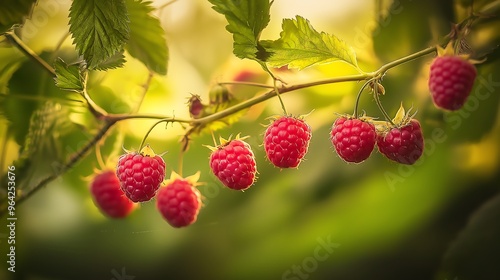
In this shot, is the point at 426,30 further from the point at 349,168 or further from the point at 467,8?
the point at 349,168

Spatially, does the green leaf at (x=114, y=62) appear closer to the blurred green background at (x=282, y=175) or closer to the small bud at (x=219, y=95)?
the blurred green background at (x=282, y=175)

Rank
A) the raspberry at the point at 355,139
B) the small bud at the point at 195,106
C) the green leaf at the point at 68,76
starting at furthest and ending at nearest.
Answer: the small bud at the point at 195,106 → the green leaf at the point at 68,76 → the raspberry at the point at 355,139

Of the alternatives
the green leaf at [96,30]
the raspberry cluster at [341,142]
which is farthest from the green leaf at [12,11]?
the raspberry cluster at [341,142]

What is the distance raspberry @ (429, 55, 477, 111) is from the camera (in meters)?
1.04

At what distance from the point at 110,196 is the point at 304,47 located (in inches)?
22.0

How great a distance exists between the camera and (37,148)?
1.39 meters

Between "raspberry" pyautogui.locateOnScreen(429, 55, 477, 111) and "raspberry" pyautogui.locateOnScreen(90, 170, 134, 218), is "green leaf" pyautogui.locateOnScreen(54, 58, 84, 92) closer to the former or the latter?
"raspberry" pyautogui.locateOnScreen(90, 170, 134, 218)

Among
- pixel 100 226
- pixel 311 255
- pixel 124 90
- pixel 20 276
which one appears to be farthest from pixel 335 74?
pixel 20 276

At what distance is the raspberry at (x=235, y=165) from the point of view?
1.10 metres

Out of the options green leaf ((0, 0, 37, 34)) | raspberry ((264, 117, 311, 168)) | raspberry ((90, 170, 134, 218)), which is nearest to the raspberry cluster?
Answer: raspberry ((264, 117, 311, 168))

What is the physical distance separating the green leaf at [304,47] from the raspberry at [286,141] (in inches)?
4.3

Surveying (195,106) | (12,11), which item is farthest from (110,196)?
(12,11)

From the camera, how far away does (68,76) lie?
1.14 meters

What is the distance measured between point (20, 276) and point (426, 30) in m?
1.05
